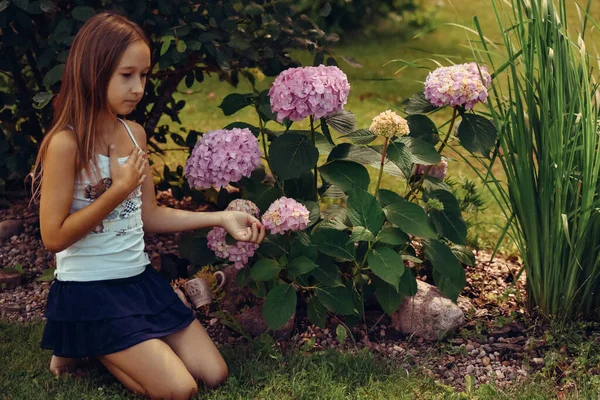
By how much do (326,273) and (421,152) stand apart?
1.68 ft

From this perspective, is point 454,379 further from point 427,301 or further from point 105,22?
point 105,22

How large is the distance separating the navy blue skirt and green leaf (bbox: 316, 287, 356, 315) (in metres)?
0.49

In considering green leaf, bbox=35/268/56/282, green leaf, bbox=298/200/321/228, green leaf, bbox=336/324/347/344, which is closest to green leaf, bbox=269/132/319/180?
green leaf, bbox=298/200/321/228

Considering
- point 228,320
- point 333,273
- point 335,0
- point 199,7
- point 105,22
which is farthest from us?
point 335,0

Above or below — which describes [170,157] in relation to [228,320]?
below

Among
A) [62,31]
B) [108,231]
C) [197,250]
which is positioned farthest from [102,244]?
[62,31]

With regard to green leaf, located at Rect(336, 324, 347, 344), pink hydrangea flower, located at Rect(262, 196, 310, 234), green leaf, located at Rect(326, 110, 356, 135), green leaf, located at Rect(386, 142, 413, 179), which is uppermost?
green leaf, located at Rect(326, 110, 356, 135)

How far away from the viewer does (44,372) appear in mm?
2725

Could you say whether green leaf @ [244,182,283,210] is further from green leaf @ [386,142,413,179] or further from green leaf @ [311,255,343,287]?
green leaf @ [386,142,413,179]

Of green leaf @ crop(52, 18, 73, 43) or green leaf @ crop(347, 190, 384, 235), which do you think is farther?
green leaf @ crop(52, 18, 73, 43)

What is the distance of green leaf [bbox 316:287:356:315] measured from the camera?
9.25 ft

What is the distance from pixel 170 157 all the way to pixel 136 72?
8.31 feet

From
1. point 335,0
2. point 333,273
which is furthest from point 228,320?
point 335,0

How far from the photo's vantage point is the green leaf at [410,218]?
273cm
